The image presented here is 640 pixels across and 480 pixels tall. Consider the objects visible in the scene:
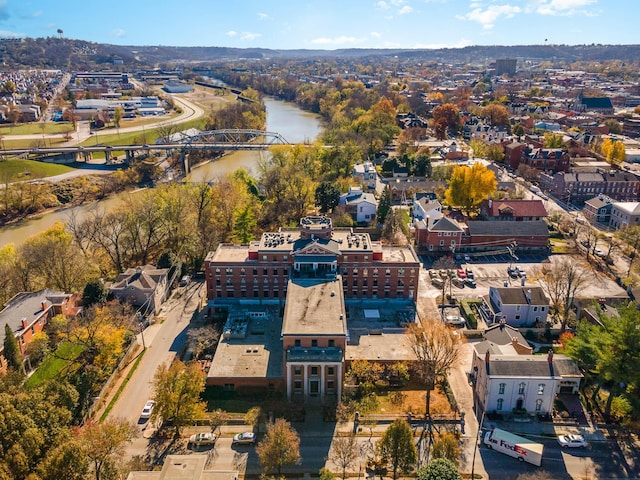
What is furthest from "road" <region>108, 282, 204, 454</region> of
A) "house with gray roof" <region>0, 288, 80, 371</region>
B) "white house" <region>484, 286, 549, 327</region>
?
"white house" <region>484, 286, 549, 327</region>

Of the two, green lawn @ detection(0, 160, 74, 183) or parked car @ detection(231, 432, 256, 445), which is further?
green lawn @ detection(0, 160, 74, 183)

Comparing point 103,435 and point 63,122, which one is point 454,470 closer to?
point 103,435

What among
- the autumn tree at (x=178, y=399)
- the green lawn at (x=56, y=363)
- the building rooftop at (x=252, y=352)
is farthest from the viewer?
the building rooftop at (x=252, y=352)

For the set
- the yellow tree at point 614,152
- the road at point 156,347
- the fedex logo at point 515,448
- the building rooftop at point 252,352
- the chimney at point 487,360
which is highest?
the yellow tree at point 614,152

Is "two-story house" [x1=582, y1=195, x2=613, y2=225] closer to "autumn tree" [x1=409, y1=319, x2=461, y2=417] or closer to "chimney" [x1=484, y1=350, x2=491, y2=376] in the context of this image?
"autumn tree" [x1=409, y1=319, x2=461, y2=417]

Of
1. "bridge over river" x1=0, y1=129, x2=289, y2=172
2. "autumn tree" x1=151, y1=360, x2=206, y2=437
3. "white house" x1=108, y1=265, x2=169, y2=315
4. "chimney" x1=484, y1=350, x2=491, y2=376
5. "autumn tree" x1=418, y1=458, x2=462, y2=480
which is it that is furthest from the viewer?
"bridge over river" x1=0, y1=129, x2=289, y2=172

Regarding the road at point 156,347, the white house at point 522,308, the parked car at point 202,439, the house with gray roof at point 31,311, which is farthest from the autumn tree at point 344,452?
the house with gray roof at point 31,311

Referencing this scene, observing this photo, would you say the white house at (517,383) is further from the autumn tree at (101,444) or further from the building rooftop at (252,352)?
the autumn tree at (101,444)
